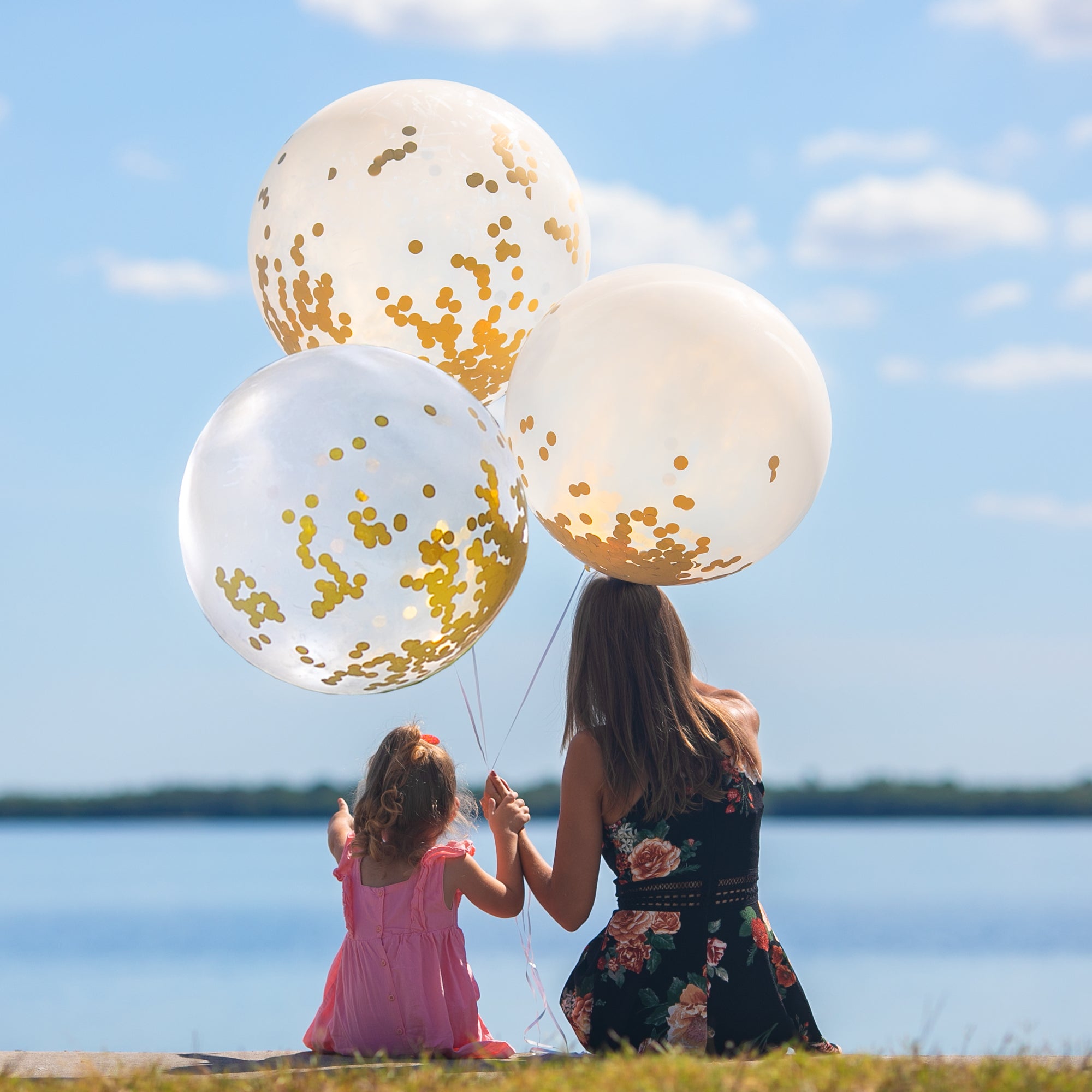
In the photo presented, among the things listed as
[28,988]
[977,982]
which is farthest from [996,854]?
[28,988]

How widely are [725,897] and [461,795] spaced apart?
2.58 feet

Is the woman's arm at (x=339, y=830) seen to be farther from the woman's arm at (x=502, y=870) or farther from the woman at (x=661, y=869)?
the woman at (x=661, y=869)

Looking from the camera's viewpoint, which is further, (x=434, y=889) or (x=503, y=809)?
(x=434, y=889)

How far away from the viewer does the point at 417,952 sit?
311 cm

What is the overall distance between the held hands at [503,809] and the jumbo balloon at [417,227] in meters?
1.03

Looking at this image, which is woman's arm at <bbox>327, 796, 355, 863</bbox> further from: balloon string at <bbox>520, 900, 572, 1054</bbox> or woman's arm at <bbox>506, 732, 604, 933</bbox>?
woman's arm at <bbox>506, 732, 604, 933</bbox>

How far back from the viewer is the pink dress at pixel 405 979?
3064 mm

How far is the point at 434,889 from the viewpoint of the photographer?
3.16m

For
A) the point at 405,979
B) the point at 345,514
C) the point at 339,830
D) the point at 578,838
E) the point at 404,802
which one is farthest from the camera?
the point at 339,830

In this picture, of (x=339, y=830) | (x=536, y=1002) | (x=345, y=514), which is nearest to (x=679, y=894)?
(x=536, y=1002)

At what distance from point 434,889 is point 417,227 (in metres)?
1.64

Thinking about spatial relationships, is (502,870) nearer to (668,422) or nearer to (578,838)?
(578,838)

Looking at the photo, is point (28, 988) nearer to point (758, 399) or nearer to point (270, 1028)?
point (270, 1028)

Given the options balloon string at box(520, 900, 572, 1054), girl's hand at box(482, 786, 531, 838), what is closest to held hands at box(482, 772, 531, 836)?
girl's hand at box(482, 786, 531, 838)
